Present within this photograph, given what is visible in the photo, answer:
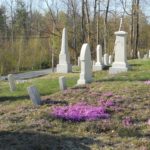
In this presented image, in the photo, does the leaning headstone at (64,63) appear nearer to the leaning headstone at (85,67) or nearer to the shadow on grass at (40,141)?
the leaning headstone at (85,67)

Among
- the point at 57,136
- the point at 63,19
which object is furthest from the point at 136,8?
the point at 57,136

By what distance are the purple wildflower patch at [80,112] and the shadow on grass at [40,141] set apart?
146cm

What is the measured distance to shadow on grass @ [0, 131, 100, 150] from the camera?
744cm

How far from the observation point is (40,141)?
7676mm

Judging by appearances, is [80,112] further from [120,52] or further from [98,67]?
[98,67]

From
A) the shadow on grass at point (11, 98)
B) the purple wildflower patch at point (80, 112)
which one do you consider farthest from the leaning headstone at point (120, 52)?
the purple wildflower patch at point (80, 112)

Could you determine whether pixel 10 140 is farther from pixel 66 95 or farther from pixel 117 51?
pixel 117 51

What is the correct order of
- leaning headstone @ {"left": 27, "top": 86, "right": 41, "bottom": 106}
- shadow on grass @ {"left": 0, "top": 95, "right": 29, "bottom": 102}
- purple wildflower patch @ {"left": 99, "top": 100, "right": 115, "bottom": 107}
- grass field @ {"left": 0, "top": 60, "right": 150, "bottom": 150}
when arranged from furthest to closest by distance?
shadow on grass @ {"left": 0, "top": 95, "right": 29, "bottom": 102}
leaning headstone @ {"left": 27, "top": 86, "right": 41, "bottom": 106}
purple wildflower patch @ {"left": 99, "top": 100, "right": 115, "bottom": 107}
grass field @ {"left": 0, "top": 60, "right": 150, "bottom": 150}

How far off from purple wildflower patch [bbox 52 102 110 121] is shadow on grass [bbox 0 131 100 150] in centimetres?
146

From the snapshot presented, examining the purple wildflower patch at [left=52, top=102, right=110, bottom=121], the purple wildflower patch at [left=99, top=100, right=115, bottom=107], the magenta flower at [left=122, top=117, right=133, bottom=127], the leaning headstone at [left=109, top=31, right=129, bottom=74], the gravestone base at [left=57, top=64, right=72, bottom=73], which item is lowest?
the magenta flower at [left=122, top=117, right=133, bottom=127]

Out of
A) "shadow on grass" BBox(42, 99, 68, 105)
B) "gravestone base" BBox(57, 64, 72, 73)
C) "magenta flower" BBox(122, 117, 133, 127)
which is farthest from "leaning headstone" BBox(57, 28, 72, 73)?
"magenta flower" BBox(122, 117, 133, 127)

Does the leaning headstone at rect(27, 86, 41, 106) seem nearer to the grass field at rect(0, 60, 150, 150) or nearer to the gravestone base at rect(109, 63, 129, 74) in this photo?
the grass field at rect(0, 60, 150, 150)

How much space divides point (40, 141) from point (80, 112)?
96.6 inches

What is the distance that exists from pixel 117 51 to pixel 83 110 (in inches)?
476
